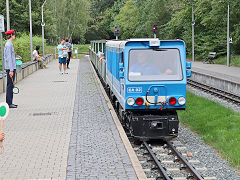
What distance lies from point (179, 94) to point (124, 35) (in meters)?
76.5

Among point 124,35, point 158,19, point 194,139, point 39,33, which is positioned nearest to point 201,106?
point 194,139

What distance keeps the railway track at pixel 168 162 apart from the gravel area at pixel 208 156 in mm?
195

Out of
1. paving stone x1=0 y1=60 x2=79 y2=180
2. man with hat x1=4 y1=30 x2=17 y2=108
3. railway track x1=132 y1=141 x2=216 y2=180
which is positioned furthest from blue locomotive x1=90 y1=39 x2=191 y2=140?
man with hat x1=4 y1=30 x2=17 y2=108

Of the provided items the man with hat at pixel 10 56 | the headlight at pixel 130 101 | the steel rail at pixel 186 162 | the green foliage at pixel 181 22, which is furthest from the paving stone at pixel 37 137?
the green foliage at pixel 181 22

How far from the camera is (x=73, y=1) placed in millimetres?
89188

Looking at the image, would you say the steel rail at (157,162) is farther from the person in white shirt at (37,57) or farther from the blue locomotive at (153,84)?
the person in white shirt at (37,57)

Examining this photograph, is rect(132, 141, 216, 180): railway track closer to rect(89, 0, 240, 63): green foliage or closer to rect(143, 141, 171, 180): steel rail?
rect(143, 141, 171, 180): steel rail

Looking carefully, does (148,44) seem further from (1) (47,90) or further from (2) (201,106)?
(1) (47,90)

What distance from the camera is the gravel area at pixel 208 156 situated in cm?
855

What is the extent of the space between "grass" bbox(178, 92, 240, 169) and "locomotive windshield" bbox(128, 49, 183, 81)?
185 centimetres

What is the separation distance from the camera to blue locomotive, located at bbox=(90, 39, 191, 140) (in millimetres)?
10461

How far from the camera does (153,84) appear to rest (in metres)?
10.5

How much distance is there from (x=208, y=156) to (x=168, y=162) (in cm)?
111

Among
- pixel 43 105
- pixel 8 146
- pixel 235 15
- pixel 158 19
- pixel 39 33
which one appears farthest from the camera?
pixel 158 19
